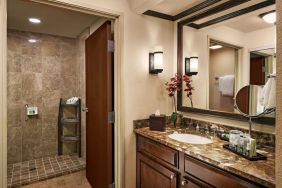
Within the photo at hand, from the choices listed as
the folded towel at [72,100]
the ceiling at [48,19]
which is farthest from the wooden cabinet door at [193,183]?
the folded towel at [72,100]

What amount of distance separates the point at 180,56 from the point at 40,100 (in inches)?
102

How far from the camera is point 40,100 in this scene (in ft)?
10.8

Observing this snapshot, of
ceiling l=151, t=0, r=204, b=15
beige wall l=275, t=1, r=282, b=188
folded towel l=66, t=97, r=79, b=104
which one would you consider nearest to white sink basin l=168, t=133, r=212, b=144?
beige wall l=275, t=1, r=282, b=188

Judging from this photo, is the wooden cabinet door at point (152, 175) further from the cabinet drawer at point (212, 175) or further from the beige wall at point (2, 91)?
the beige wall at point (2, 91)

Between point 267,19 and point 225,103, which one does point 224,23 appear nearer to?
Answer: point 267,19

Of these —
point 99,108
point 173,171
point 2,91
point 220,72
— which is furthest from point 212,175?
point 2,91

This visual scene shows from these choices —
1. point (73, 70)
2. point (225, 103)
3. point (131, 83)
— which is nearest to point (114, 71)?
point (131, 83)

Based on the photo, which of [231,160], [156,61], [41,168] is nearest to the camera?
[231,160]

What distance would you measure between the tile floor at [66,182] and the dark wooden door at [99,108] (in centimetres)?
12

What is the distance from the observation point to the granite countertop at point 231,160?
0.92 meters

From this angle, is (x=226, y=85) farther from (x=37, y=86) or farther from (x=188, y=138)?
(x=37, y=86)

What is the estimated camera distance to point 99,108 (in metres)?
2.14

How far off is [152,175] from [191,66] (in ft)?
3.82

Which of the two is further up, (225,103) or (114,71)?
(114,71)
